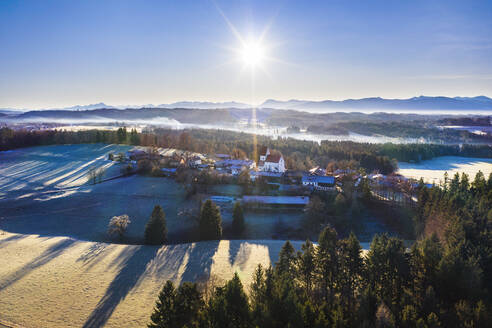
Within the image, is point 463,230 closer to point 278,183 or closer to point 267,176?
point 278,183

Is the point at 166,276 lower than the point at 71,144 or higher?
lower

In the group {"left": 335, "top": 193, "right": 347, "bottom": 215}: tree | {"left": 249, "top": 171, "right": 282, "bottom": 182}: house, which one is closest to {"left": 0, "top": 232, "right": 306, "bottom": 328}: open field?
{"left": 335, "top": 193, "right": 347, "bottom": 215}: tree

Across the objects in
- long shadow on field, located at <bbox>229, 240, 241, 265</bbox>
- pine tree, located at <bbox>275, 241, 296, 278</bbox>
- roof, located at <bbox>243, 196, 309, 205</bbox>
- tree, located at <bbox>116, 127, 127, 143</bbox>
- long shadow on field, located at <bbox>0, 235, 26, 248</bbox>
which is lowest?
long shadow on field, located at <bbox>229, 240, 241, 265</bbox>

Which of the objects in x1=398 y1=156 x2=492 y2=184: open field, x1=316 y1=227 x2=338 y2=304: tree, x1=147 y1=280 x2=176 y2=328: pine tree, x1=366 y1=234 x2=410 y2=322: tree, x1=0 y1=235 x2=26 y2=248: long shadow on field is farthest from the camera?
x1=398 y1=156 x2=492 y2=184: open field

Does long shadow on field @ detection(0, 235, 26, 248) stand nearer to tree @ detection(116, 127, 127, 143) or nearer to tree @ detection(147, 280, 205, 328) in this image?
tree @ detection(147, 280, 205, 328)

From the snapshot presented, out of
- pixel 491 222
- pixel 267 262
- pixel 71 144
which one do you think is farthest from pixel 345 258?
pixel 71 144

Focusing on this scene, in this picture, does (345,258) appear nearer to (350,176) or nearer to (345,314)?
(345,314)
